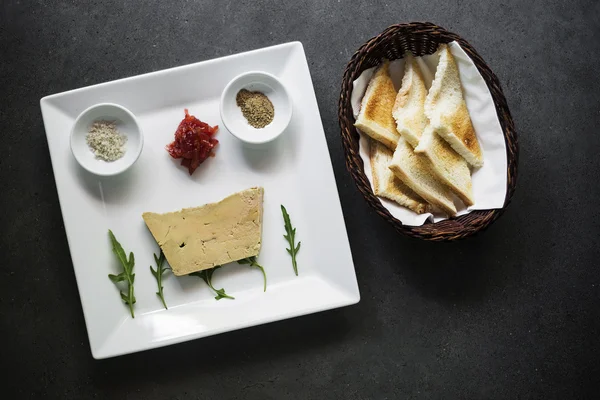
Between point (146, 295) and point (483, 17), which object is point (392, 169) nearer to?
point (483, 17)

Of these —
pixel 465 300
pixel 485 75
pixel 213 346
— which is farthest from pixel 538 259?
pixel 213 346

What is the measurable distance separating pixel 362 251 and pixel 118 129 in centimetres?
106

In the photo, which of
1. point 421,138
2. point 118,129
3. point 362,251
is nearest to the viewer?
point 421,138

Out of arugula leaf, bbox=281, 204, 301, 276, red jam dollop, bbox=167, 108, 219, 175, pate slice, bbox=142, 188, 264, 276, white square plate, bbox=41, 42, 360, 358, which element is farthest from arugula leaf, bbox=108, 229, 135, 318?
arugula leaf, bbox=281, 204, 301, 276

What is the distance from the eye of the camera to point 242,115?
7.07 feet

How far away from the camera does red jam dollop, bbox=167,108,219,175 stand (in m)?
2.09

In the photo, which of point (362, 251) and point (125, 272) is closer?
point (125, 272)

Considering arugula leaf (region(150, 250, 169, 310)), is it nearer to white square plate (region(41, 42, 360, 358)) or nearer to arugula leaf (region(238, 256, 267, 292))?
white square plate (region(41, 42, 360, 358))

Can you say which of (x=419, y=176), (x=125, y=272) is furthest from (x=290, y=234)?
(x=125, y=272)

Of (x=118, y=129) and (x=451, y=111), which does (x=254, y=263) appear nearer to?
(x=118, y=129)

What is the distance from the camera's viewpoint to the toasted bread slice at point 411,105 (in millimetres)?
2029

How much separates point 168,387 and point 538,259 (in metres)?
1.59

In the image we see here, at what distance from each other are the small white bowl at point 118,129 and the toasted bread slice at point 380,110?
809 mm

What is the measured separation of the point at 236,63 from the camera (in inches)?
84.8
